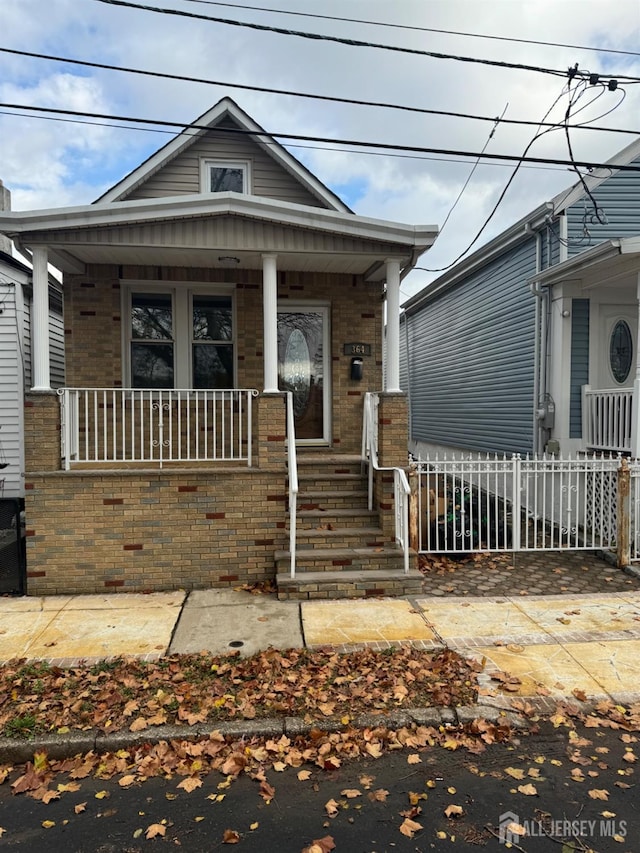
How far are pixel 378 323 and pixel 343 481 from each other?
8.32ft

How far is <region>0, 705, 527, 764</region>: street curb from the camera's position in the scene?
10.5 feet

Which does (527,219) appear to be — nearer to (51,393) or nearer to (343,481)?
(343,481)

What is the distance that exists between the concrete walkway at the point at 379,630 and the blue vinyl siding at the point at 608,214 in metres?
5.79

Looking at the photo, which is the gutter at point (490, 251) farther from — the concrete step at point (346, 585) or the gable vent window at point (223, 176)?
the concrete step at point (346, 585)

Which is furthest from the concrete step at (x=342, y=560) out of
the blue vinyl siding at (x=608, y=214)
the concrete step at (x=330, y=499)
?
the blue vinyl siding at (x=608, y=214)

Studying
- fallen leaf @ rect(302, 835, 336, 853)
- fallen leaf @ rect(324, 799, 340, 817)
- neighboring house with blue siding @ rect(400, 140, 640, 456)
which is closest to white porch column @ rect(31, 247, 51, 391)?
fallen leaf @ rect(324, 799, 340, 817)

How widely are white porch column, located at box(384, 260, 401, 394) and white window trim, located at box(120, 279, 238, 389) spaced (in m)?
2.31

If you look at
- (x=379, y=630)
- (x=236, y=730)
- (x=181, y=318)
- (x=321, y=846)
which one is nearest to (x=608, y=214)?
(x=181, y=318)

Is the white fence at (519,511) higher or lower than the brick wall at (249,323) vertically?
lower

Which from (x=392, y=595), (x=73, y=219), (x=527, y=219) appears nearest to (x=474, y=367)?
(x=527, y=219)

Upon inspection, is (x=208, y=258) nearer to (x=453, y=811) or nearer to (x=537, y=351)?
(x=537, y=351)

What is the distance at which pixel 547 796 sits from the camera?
282cm

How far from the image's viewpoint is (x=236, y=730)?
336cm

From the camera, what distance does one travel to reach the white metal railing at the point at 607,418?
7770mm
